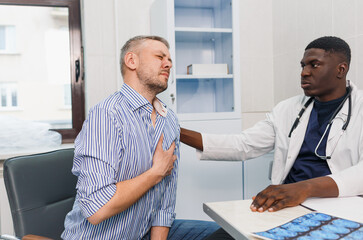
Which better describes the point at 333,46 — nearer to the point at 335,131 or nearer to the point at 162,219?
the point at 335,131

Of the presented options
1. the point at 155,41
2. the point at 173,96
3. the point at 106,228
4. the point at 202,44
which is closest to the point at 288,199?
the point at 106,228

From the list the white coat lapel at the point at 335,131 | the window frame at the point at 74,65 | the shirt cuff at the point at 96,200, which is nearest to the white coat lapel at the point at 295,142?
the white coat lapel at the point at 335,131

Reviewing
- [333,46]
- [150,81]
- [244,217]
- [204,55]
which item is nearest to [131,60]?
[150,81]

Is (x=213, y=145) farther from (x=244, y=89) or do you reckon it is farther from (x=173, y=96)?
(x=244, y=89)

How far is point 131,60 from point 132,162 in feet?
1.35

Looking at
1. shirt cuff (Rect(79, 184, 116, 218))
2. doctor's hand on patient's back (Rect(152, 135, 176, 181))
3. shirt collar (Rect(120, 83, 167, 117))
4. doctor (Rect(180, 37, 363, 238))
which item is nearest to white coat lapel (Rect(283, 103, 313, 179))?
doctor (Rect(180, 37, 363, 238))

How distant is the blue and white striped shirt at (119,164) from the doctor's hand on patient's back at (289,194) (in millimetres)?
389

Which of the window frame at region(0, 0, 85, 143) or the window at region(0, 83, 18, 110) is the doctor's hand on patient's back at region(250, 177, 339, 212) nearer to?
the window frame at region(0, 0, 85, 143)

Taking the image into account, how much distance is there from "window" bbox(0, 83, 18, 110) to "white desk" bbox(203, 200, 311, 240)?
7.00 ft

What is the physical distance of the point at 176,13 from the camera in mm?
2395

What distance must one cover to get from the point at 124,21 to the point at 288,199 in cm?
191

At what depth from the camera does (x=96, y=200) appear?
1066mm

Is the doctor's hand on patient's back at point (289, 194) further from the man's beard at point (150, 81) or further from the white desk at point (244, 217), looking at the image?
the man's beard at point (150, 81)

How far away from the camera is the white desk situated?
0.93 metres
